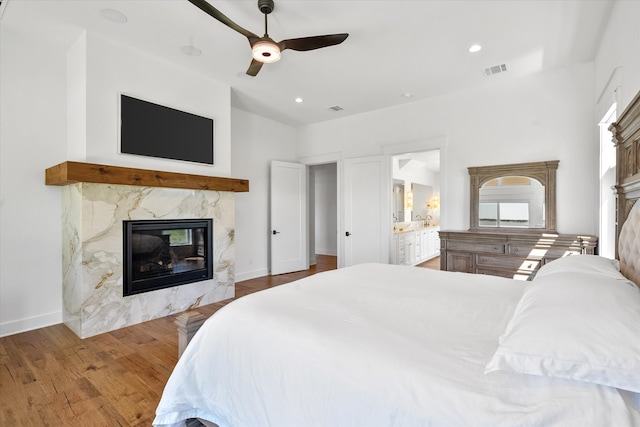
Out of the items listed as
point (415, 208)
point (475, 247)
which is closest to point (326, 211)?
point (415, 208)

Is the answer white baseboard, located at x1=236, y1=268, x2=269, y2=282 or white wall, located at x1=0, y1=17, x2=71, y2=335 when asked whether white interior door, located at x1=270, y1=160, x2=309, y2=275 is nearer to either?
white baseboard, located at x1=236, y1=268, x2=269, y2=282

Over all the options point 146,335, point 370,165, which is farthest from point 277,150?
point 146,335

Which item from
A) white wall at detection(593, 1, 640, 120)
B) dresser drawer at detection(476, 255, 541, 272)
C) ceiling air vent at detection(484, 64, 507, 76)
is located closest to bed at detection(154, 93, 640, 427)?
white wall at detection(593, 1, 640, 120)

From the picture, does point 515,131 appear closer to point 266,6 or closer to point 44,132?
point 266,6

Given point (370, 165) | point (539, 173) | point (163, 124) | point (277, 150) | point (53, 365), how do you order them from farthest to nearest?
point (277, 150), point (370, 165), point (539, 173), point (163, 124), point (53, 365)

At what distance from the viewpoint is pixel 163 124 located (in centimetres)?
373

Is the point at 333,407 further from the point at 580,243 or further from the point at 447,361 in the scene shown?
the point at 580,243

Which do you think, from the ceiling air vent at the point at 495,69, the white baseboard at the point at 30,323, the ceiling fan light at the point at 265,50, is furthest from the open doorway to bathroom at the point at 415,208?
the white baseboard at the point at 30,323

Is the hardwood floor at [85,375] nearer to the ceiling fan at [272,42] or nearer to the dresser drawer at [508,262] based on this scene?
the ceiling fan at [272,42]

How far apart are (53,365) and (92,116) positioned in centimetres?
234

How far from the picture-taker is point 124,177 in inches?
128

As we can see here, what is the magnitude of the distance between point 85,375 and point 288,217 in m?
4.04

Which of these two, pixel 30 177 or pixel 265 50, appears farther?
pixel 30 177

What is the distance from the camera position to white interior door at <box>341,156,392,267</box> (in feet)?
17.4
